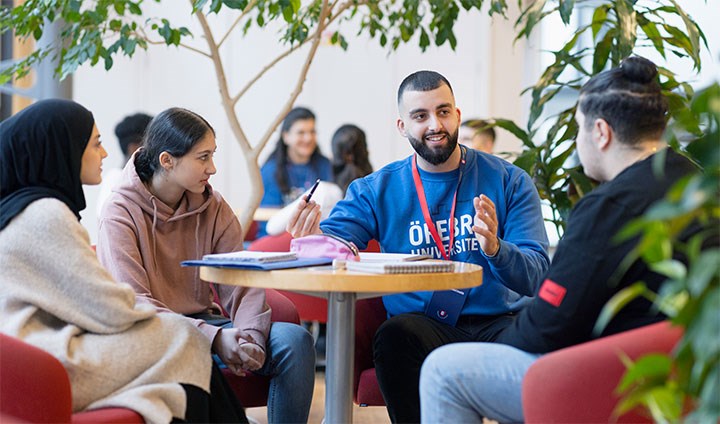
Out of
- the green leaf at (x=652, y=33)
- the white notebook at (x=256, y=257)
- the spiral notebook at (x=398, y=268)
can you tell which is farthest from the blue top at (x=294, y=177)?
the spiral notebook at (x=398, y=268)

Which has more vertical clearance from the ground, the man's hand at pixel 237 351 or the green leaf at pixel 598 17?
the green leaf at pixel 598 17

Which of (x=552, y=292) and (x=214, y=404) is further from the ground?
(x=552, y=292)

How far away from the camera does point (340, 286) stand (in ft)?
7.55

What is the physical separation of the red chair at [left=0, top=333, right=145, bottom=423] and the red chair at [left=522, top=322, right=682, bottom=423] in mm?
1020

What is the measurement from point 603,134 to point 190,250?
1349 mm

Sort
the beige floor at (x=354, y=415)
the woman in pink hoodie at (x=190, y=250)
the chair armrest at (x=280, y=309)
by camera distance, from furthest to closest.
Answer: the beige floor at (x=354, y=415) < the chair armrest at (x=280, y=309) < the woman in pink hoodie at (x=190, y=250)

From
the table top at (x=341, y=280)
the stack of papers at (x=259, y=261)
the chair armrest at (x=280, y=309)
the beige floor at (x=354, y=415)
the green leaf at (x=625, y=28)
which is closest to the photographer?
the table top at (x=341, y=280)

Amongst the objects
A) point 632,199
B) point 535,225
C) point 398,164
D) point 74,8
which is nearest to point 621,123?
point 632,199

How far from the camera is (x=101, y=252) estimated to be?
283cm

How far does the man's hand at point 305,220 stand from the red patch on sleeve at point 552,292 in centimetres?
100

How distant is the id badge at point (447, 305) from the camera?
9.63 feet

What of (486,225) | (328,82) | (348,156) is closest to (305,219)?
(486,225)

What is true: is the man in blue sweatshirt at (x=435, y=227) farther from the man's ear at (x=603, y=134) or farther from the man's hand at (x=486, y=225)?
the man's ear at (x=603, y=134)

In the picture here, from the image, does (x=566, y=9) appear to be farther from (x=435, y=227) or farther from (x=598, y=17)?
(x=435, y=227)
